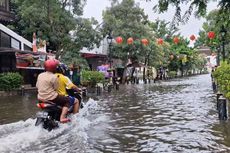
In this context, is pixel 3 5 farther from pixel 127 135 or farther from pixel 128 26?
pixel 127 135

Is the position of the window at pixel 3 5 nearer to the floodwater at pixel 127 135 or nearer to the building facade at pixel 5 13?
the building facade at pixel 5 13

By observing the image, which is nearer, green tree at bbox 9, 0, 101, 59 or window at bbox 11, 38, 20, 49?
green tree at bbox 9, 0, 101, 59

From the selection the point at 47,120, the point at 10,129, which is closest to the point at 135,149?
the point at 47,120

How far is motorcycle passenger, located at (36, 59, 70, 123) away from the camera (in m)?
8.58

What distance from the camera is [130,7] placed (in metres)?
41.6

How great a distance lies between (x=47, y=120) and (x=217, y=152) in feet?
12.1

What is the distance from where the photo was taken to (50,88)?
28.2 ft

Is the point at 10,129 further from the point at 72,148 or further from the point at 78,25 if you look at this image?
the point at 78,25

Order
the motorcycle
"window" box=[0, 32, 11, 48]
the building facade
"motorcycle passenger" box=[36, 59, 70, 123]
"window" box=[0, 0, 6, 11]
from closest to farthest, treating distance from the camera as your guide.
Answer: the motorcycle
"motorcycle passenger" box=[36, 59, 70, 123]
"window" box=[0, 32, 11, 48]
the building facade
"window" box=[0, 0, 6, 11]

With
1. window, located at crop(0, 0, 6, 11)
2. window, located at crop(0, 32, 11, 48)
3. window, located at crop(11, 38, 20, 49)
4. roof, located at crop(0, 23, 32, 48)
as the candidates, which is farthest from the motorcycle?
window, located at crop(0, 0, 6, 11)

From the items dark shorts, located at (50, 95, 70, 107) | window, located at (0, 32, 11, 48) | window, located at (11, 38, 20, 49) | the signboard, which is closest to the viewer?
dark shorts, located at (50, 95, 70, 107)

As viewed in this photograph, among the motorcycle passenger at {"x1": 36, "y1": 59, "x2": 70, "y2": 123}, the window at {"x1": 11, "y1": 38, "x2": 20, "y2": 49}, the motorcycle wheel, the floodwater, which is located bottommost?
the floodwater

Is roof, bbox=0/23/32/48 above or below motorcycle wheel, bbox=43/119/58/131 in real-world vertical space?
above

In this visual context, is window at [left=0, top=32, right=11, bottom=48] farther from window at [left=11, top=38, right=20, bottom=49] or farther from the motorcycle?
the motorcycle
